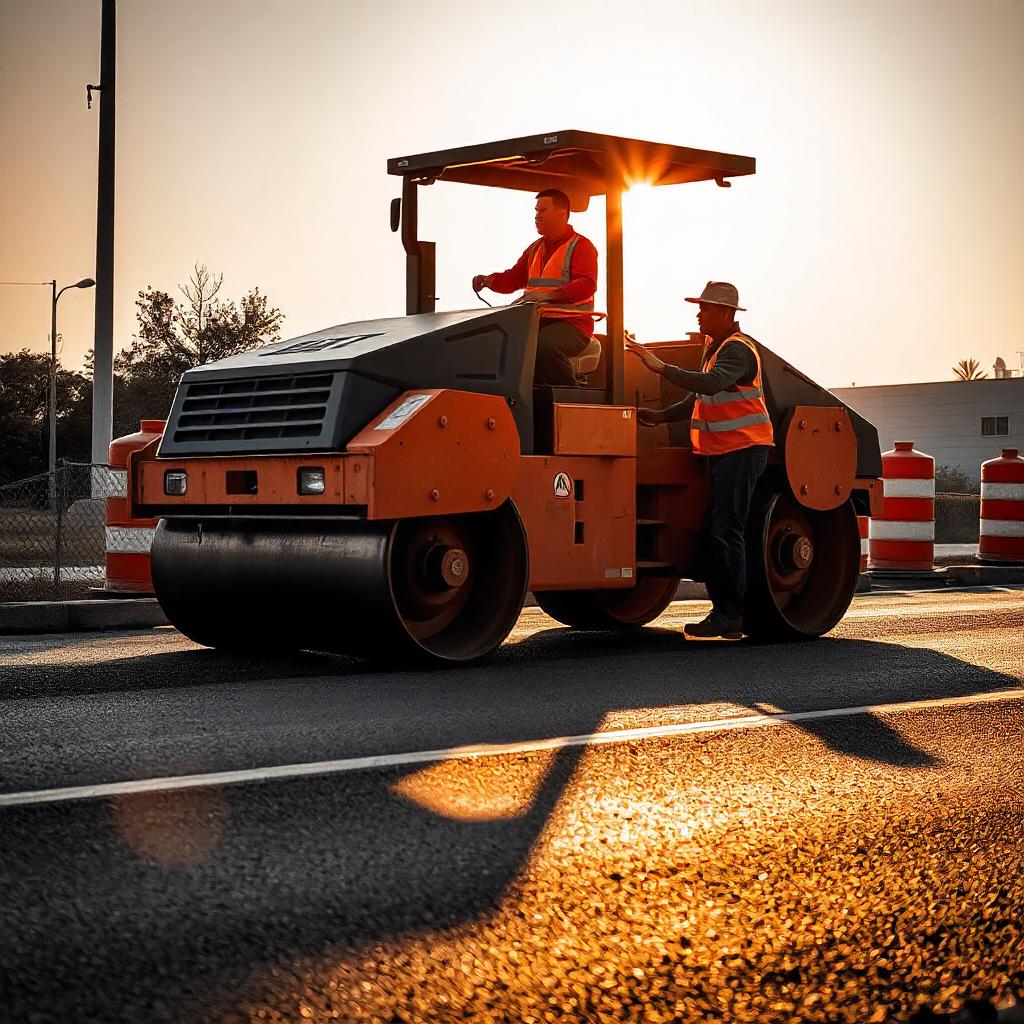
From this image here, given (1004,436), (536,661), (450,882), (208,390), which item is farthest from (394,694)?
(1004,436)

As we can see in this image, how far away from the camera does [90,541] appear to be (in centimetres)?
1766

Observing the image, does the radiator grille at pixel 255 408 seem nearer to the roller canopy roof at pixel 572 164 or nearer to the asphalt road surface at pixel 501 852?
the asphalt road surface at pixel 501 852

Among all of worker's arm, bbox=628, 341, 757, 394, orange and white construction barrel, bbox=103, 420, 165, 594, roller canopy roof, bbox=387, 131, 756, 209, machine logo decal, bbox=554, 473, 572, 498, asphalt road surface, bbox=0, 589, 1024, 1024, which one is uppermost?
roller canopy roof, bbox=387, 131, 756, 209

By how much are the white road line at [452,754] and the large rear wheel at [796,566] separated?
269 centimetres

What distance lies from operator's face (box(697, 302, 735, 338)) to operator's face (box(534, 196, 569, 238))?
1.01 meters

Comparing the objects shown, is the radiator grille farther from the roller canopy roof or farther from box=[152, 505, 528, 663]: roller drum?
the roller canopy roof

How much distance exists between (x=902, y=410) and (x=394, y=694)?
62.1 m

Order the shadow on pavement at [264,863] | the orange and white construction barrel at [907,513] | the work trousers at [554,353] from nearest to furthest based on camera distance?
the shadow on pavement at [264,863] < the work trousers at [554,353] < the orange and white construction barrel at [907,513]

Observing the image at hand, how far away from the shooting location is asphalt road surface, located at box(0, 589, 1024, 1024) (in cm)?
312

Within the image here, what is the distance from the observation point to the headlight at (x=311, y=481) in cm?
750

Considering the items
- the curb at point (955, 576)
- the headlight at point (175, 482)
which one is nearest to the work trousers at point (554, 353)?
the headlight at point (175, 482)

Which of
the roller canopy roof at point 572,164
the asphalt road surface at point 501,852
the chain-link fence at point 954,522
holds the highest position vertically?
the roller canopy roof at point 572,164

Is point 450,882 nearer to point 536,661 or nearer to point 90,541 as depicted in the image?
point 536,661

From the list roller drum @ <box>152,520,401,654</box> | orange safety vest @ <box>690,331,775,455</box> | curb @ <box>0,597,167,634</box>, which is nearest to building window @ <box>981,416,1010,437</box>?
orange safety vest @ <box>690,331,775,455</box>
